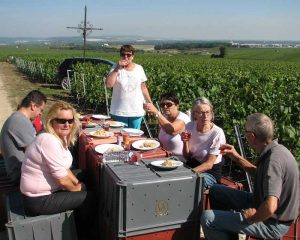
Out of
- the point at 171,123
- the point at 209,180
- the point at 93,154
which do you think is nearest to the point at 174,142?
the point at 171,123

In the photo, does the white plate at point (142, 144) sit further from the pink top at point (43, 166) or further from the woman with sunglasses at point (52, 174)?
the pink top at point (43, 166)

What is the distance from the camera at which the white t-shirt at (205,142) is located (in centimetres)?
426

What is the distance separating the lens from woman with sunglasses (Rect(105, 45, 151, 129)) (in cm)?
581

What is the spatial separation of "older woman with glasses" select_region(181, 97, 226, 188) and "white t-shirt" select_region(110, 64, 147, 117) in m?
1.57

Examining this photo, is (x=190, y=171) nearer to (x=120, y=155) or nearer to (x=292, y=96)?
(x=120, y=155)

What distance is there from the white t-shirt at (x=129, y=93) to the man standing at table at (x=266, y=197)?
2.79 metres

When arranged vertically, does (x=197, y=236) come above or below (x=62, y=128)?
below

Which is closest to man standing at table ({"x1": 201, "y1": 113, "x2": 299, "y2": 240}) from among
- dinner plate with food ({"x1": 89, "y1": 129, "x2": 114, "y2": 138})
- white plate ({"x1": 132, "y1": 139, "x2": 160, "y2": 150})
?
white plate ({"x1": 132, "y1": 139, "x2": 160, "y2": 150})

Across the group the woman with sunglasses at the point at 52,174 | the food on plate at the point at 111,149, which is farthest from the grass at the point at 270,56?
the woman with sunglasses at the point at 52,174

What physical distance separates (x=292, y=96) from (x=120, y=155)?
14.2 ft

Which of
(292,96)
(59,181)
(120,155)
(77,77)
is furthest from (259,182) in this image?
(77,77)

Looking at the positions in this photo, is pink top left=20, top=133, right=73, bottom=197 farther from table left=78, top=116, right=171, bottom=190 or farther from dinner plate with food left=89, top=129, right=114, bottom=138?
dinner plate with food left=89, top=129, right=114, bottom=138

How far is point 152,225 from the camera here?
3.36 meters

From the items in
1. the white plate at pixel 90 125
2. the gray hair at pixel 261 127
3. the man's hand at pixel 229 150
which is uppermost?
the gray hair at pixel 261 127
